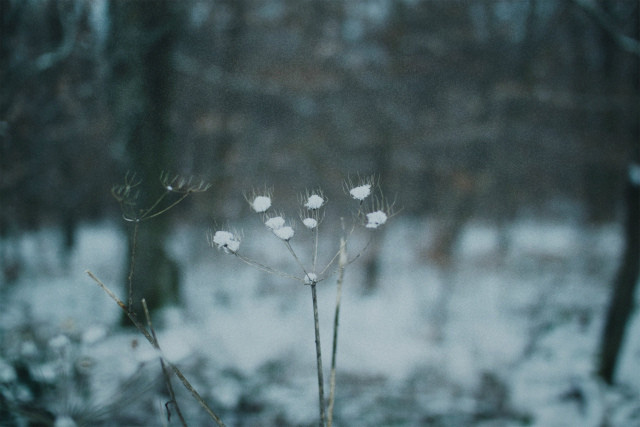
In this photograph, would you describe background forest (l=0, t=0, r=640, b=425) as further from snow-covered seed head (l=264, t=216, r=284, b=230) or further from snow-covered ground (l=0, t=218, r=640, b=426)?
snow-covered seed head (l=264, t=216, r=284, b=230)

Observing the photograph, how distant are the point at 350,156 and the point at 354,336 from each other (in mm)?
4099

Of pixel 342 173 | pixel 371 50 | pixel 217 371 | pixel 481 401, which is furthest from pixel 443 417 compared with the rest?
pixel 371 50

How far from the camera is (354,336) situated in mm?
7352

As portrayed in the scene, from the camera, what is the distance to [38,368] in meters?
3.55

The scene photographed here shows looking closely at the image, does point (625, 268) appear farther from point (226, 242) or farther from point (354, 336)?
point (226, 242)

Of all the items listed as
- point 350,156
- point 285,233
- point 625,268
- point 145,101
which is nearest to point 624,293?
point 625,268

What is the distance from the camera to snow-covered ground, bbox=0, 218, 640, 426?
171 inches

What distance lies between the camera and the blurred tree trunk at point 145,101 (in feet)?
18.9

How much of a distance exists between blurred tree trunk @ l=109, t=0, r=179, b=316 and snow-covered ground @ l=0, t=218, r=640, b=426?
74 centimetres

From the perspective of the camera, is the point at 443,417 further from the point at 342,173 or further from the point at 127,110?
the point at 127,110

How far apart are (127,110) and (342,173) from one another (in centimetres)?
454

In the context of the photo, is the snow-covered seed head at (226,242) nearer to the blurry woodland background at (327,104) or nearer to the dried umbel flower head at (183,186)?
the dried umbel flower head at (183,186)

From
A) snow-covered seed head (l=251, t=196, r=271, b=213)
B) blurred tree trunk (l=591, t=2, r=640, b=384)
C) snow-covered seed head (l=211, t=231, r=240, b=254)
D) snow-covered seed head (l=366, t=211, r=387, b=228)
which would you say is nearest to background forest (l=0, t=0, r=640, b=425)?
blurred tree trunk (l=591, t=2, r=640, b=384)

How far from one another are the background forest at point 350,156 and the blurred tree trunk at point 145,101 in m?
0.03
